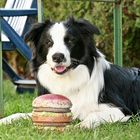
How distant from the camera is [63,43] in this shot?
5.25 m

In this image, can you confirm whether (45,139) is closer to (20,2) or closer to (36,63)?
(36,63)

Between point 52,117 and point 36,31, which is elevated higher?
point 36,31

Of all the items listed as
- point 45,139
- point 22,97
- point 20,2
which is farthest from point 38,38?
point 20,2

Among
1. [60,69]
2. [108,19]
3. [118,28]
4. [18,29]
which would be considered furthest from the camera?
[108,19]

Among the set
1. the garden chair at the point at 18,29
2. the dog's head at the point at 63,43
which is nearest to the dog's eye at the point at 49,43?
the dog's head at the point at 63,43

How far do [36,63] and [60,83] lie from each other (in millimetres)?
296

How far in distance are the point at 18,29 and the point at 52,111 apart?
401cm

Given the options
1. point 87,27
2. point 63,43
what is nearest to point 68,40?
point 63,43

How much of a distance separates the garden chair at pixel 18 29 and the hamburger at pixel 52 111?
2.30 metres

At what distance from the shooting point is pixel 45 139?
4578mm

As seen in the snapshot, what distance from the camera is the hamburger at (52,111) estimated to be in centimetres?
479

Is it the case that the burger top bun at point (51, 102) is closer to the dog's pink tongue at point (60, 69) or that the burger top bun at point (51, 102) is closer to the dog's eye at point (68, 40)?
the dog's pink tongue at point (60, 69)

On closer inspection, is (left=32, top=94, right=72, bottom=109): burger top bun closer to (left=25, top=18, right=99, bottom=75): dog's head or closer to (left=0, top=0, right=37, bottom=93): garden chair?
(left=25, top=18, right=99, bottom=75): dog's head

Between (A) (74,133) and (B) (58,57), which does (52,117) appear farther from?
(B) (58,57)
